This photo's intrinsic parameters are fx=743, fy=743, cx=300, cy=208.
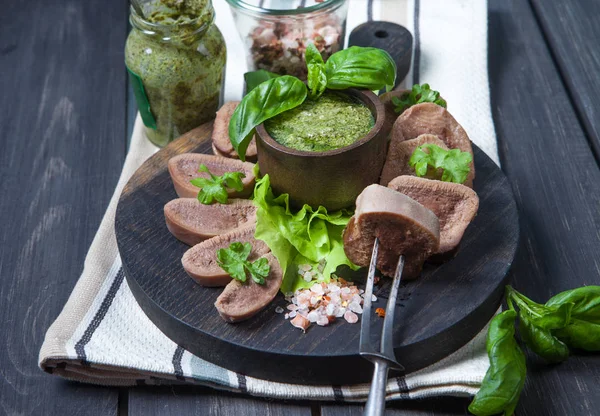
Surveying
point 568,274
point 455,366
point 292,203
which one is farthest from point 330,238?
point 568,274

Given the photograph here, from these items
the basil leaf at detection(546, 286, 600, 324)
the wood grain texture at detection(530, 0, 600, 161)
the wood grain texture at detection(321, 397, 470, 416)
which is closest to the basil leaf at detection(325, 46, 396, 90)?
the basil leaf at detection(546, 286, 600, 324)

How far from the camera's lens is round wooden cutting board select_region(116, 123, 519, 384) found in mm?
2670

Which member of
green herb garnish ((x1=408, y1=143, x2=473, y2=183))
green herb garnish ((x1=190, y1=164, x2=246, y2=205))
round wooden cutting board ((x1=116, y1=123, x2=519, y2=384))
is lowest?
round wooden cutting board ((x1=116, y1=123, x2=519, y2=384))

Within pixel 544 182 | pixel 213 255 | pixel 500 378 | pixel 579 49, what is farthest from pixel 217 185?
pixel 579 49

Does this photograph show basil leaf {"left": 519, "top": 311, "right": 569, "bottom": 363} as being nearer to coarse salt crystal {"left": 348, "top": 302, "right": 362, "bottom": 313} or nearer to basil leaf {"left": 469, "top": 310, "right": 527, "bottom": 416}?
basil leaf {"left": 469, "top": 310, "right": 527, "bottom": 416}

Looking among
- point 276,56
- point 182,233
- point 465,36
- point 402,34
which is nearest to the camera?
point 182,233

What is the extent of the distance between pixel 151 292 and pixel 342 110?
107 cm

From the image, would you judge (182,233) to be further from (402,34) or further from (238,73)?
(402,34)

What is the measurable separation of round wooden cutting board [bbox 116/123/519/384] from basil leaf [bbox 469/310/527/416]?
17 cm

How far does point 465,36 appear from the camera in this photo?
4523 millimetres

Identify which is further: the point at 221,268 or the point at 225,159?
the point at 225,159

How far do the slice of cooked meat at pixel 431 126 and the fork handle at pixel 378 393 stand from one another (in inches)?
48.0

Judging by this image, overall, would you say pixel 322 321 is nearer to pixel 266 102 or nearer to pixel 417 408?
pixel 417 408

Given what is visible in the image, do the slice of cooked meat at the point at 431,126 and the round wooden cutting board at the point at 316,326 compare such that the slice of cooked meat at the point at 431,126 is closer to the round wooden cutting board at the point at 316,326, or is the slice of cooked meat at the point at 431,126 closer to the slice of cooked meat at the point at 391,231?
the round wooden cutting board at the point at 316,326
